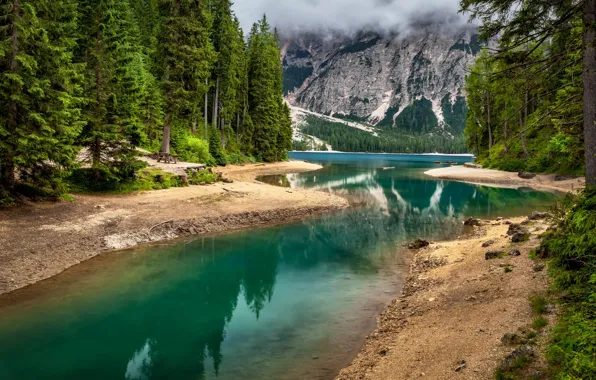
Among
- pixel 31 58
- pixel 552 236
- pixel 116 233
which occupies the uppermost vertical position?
pixel 31 58

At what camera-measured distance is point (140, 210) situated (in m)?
21.2

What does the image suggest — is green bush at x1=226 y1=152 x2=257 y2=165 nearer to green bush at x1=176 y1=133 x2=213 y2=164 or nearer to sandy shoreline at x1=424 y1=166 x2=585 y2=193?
green bush at x1=176 y1=133 x2=213 y2=164

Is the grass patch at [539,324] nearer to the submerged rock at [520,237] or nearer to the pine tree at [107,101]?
the submerged rock at [520,237]

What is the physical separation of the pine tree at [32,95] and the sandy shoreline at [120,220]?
7.82 feet

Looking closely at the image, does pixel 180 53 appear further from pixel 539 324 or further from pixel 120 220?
pixel 539 324

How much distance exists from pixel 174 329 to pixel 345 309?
5526 mm

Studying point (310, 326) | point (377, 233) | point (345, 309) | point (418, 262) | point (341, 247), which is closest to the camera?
point (310, 326)

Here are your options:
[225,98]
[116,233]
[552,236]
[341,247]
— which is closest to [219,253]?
[116,233]

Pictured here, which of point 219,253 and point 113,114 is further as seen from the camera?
point 113,114

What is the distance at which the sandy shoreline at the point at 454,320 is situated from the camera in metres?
7.26

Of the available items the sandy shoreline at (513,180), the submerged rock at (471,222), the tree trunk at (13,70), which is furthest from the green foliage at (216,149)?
the submerged rock at (471,222)

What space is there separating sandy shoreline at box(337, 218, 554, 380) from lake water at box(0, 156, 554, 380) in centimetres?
82

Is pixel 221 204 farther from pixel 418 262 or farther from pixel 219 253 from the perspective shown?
pixel 418 262

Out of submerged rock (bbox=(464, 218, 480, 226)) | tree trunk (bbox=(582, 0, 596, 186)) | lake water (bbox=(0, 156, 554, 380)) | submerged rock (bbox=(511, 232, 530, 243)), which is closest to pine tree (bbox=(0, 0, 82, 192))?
lake water (bbox=(0, 156, 554, 380))
